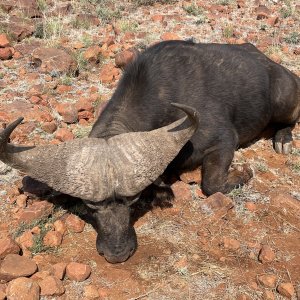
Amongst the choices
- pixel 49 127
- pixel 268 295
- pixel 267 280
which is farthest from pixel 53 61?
pixel 268 295

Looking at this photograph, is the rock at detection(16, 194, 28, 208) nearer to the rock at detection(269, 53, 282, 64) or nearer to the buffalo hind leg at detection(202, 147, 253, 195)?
the buffalo hind leg at detection(202, 147, 253, 195)

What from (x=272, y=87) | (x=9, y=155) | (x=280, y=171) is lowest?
(x=280, y=171)

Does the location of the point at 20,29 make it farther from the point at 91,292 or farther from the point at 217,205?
the point at 91,292

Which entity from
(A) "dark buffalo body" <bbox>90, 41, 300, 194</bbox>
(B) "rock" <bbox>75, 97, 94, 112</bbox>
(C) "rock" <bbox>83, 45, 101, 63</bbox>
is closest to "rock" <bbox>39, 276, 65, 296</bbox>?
(A) "dark buffalo body" <bbox>90, 41, 300, 194</bbox>

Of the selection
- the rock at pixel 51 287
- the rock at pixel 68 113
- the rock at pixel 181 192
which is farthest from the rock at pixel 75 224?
the rock at pixel 68 113

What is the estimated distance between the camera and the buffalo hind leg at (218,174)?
4828 millimetres

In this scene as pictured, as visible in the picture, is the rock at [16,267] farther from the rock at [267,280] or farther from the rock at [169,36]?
the rock at [169,36]

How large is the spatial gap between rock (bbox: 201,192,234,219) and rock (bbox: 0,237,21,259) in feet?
6.13

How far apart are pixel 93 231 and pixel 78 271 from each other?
0.65 m

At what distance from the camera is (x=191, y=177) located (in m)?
5.06

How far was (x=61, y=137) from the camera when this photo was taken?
213 inches

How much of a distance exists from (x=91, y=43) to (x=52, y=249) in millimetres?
4690

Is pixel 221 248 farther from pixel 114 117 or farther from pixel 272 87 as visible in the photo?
pixel 272 87

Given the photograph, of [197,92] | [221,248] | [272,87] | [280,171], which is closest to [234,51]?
[272,87]
